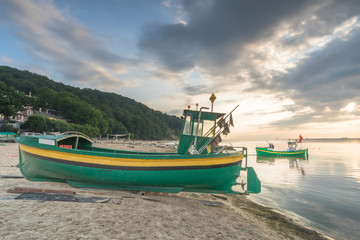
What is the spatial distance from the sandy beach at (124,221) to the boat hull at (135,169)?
1.67 feet

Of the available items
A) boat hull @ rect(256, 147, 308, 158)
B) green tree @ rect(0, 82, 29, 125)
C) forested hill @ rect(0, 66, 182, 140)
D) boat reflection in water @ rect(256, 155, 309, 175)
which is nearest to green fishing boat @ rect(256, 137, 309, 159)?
boat hull @ rect(256, 147, 308, 158)

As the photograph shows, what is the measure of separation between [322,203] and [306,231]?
6.12 meters

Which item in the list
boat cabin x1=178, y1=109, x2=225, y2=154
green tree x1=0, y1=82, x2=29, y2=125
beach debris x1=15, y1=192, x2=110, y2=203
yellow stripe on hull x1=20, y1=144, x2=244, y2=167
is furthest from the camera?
green tree x1=0, y1=82, x2=29, y2=125

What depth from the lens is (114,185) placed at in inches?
275

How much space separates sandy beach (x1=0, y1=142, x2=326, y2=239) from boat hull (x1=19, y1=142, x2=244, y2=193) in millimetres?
510

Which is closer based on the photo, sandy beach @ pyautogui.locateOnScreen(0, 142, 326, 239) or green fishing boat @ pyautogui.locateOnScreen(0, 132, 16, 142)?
sandy beach @ pyautogui.locateOnScreen(0, 142, 326, 239)

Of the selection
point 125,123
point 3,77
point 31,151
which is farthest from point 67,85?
point 31,151

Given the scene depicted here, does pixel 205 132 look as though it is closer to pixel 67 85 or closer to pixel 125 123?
pixel 125 123

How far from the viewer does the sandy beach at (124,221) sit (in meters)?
A: 3.87

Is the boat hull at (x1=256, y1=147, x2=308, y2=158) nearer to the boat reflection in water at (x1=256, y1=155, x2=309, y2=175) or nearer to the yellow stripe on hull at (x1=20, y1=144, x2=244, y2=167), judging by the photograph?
the boat reflection in water at (x1=256, y1=155, x2=309, y2=175)

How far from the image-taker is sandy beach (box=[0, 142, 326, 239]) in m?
3.87

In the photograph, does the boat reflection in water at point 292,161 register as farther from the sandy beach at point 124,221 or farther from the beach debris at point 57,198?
the beach debris at point 57,198

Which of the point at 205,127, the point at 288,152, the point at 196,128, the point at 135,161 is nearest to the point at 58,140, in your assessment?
the point at 135,161

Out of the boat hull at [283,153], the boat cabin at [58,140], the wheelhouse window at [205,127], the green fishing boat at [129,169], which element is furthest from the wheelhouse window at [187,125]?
the boat hull at [283,153]
